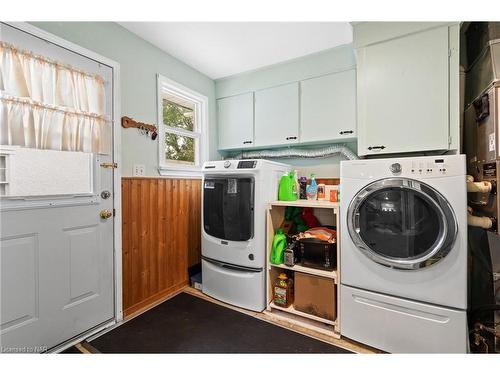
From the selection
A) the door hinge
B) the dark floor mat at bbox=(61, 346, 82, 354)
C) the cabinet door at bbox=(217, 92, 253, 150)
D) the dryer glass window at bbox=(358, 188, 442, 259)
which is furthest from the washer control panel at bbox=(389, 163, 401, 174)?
the dark floor mat at bbox=(61, 346, 82, 354)

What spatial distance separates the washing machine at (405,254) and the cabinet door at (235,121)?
1.34m

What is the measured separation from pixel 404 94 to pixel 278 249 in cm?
150

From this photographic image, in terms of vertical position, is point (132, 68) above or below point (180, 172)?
above

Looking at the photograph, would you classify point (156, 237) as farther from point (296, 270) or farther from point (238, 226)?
point (296, 270)

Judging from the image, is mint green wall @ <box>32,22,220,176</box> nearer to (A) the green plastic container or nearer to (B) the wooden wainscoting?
(B) the wooden wainscoting

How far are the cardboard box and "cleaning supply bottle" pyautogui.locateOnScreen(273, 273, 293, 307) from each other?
8 cm

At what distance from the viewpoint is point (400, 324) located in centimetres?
138

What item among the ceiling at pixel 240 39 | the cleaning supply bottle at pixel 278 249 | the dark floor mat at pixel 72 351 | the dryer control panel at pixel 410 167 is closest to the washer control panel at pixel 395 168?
the dryer control panel at pixel 410 167

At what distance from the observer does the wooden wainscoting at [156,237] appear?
1.85 metres

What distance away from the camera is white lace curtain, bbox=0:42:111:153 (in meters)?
1.26

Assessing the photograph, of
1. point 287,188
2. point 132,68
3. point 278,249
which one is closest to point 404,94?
point 287,188

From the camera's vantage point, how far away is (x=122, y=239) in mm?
1804

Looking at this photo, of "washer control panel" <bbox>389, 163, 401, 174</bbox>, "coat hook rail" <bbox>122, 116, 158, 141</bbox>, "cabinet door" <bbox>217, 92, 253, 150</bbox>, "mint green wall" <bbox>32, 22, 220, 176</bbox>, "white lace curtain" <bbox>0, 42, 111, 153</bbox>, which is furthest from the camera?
"cabinet door" <bbox>217, 92, 253, 150</bbox>

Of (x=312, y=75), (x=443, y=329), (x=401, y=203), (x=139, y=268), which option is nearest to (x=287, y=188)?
(x=401, y=203)
